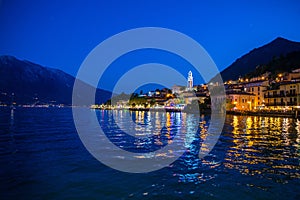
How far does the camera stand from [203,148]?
15914 mm

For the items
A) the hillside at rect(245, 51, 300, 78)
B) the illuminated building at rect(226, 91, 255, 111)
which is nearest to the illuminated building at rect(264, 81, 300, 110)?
the illuminated building at rect(226, 91, 255, 111)

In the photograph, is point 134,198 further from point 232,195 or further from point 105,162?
point 105,162

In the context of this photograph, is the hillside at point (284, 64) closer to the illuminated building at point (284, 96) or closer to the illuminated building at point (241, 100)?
the illuminated building at point (241, 100)

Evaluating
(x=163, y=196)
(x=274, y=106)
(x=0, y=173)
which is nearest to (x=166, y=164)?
(x=163, y=196)

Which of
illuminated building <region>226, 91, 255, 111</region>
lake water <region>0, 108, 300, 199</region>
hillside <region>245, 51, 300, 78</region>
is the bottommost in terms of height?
lake water <region>0, 108, 300, 199</region>

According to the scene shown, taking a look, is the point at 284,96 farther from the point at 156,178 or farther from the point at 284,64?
the point at 156,178

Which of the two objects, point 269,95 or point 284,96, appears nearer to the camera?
point 284,96

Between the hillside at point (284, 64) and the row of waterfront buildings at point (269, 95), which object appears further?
the hillside at point (284, 64)

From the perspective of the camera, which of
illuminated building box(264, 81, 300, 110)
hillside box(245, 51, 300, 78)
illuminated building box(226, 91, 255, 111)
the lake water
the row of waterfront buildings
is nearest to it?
the lake water

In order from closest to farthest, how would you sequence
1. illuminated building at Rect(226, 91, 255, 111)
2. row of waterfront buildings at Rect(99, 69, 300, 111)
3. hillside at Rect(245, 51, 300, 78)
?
row of waterfront buildings at Rect(99, 69, 300, 111), illuminated building at Rect(226, 91, 255, 111), hillside at Rect(245, 51, 300, 78)

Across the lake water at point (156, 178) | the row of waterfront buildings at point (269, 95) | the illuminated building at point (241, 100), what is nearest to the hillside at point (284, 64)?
the row of waterfront buildings at point (269, 95)

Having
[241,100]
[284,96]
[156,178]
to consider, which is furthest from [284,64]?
[156,178]

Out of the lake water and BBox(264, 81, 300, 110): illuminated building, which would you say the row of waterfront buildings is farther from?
the lake water

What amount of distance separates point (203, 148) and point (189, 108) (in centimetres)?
8507
